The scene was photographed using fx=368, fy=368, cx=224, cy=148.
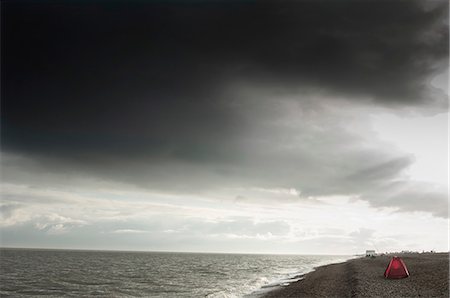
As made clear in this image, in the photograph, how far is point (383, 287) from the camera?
3266 cm

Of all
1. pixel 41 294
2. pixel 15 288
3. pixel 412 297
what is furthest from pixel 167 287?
pixel 412 297

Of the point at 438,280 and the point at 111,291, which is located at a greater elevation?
the point at 438,280

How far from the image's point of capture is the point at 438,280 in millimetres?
32312

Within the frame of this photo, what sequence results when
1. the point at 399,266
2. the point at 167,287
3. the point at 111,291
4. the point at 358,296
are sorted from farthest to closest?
the point at 167,287 < the point at 111,291 < the point at 399,266 < the point at 358,296

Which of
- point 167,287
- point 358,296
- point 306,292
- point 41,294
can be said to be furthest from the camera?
point 167,287

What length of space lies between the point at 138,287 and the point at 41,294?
471 inches

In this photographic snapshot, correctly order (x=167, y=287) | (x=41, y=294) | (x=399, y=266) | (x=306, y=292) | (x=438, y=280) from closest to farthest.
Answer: (x=438, y=280) < (x=306, y=292) < (x=399, y=266) < (x=41, y=294) < (x=167, y=287)

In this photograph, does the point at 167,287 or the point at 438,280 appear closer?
the point at 438,280

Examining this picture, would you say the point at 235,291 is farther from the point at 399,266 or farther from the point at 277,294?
the point at 399,266

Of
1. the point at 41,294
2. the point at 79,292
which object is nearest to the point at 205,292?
the point at 79,292

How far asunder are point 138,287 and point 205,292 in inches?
448

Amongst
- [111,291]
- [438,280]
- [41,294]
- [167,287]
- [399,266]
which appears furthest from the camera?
[167,287]

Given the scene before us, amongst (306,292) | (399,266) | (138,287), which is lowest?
(138,287)

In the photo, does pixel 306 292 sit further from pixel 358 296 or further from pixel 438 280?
pixel 438 280
